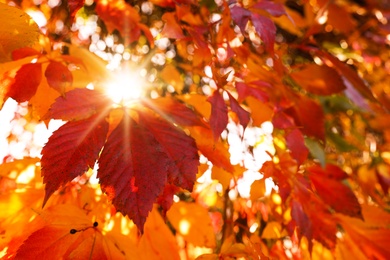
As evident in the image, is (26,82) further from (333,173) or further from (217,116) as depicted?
(333,173)

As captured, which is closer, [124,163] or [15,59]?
[124,163]

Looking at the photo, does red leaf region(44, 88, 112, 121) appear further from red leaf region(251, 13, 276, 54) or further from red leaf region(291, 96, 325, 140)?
red leaf region(291, 96, 325, 140)

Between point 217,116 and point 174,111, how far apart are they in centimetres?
8

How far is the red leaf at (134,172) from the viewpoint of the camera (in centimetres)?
53

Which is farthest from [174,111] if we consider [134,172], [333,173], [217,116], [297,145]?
[333,173]

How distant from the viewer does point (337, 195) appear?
0.99m

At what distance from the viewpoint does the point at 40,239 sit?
0.64 m

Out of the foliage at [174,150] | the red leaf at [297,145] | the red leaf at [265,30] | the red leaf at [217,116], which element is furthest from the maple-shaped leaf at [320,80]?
the red leaf at [217,116]

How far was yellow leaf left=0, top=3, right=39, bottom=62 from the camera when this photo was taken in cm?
56

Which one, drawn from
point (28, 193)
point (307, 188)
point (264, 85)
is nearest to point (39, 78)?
point (28, 193)

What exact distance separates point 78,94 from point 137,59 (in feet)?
3.29

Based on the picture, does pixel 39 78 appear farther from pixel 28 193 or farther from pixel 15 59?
pixel 28 193

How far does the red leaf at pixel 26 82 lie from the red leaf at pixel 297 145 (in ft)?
1.93

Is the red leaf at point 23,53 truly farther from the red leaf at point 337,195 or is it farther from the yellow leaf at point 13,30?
the red leaf at point 337,195
